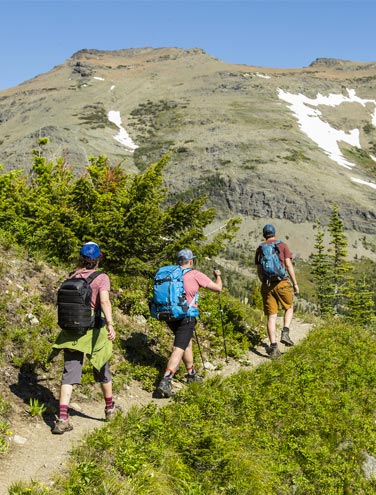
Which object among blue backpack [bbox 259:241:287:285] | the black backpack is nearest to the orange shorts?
blue backpack [bbox 259:241:287:285]

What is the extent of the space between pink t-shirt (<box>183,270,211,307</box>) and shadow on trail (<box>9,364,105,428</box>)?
2.30 m

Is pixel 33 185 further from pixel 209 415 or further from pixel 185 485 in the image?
pixel 185 485

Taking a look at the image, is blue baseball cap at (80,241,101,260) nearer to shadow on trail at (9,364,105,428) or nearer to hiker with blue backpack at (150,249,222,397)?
hiker with blue backpack at (150,249,222,397)

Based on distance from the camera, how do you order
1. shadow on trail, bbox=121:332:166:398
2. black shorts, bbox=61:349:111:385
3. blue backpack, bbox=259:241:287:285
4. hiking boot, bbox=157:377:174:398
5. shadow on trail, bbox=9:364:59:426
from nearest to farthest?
black shorts, bbox=61:349:111:385
shadow on trail, bbox=9:364:59:426
hiking boot, bbox=157:377:174:398
shadow on trail, bbox=121:332:166:398
blue backpack, bbox=259:241:287:285

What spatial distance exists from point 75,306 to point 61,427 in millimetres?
1507

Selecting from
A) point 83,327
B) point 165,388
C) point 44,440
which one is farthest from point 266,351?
point 44,440

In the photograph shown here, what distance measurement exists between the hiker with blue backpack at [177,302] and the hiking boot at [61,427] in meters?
1.81

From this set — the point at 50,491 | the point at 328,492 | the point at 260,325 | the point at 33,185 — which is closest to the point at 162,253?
the point at 260,325

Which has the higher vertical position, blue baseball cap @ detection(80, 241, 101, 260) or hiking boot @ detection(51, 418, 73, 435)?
blue baseball cap @ detection(80, 241, 101, 260)

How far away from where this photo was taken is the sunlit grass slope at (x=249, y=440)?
192 inches

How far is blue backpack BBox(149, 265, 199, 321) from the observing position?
734 cm

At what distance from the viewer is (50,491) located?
→ 14.2 feet

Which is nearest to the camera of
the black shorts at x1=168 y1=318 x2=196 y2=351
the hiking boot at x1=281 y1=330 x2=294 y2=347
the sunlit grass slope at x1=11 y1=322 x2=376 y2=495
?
the sunlit grass slope at x1=11 y1=322 x2=376 y2=495

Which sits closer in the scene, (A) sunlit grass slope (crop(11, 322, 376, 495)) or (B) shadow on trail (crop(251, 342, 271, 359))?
(A) sunlit grass slope (crop(11, 322, 376, 495))
